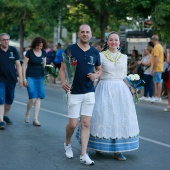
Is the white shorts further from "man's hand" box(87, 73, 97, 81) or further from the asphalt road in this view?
the asphalt road

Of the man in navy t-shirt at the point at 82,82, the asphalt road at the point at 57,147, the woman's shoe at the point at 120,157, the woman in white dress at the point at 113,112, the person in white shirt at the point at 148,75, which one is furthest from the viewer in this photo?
the person in white shirt at the point at 148,75

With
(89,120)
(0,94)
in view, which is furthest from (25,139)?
(89,120)

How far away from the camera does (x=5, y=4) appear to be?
1319 inches

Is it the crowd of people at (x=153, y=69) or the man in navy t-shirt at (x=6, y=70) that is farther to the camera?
the crowd of people at (x=153, y=69)

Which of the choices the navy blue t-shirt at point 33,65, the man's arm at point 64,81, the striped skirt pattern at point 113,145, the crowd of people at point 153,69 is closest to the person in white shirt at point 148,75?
the crowd of people at point 153,69

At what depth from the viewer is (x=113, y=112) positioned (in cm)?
778

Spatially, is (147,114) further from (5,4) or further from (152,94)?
(5,4)

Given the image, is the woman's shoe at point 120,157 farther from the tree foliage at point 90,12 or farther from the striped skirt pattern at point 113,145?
the tree foliage at point 90,12

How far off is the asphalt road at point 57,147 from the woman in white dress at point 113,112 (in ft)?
0.82

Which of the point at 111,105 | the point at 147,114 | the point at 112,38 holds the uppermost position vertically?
the point at 112,38

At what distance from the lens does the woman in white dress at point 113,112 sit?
25.5ft

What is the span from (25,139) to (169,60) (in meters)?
6.04

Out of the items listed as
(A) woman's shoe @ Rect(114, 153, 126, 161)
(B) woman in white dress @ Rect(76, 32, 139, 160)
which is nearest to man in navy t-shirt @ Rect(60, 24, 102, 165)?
(B) woman in white dress @ Rect(76, 32, 139, 160)

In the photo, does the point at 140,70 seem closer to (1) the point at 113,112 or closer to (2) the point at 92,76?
(1) the point at 113,112
